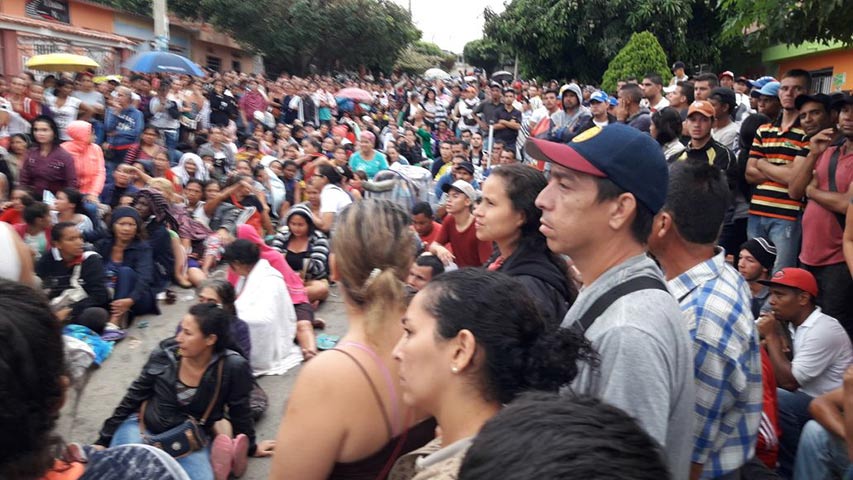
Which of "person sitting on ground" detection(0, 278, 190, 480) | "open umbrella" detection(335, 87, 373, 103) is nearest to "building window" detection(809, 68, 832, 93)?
"open umbrella" detection(335, 87, 373, 103)

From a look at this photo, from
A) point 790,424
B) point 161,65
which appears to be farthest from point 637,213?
point 161,65

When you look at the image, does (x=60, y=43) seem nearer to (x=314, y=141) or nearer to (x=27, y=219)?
(x=314, y=141)

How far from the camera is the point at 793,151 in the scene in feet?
15.6

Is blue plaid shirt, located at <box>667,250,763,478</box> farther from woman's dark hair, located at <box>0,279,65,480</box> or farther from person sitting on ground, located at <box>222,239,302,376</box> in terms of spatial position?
person sitting on ground, located at <box>222,239,302,376</box>

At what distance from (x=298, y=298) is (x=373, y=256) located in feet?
14.7

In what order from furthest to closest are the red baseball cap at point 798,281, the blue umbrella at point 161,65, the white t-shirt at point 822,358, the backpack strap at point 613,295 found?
the blue umbrella at point 161,65
the red baseball cap at point 798,281
the white t-shirt at point 822,358
the backpack strap at point 613,295

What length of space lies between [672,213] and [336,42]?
3075cm

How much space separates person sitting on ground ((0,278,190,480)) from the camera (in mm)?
1257

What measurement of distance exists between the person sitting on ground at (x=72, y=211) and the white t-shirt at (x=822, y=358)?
20.0 ft

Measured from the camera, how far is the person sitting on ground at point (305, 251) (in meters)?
7.20

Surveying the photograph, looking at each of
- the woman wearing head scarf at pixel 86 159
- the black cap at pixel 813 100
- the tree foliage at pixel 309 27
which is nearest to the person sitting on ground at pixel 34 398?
the black cap at pixel 813 100

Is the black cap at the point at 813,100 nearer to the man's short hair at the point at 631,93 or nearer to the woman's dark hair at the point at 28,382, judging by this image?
the man's short hair at the point at 631,93

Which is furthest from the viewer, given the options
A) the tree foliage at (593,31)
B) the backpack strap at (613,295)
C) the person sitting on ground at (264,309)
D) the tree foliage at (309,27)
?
the tree foliage at (309,27)

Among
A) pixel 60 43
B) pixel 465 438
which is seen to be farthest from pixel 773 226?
pixel 60 43
